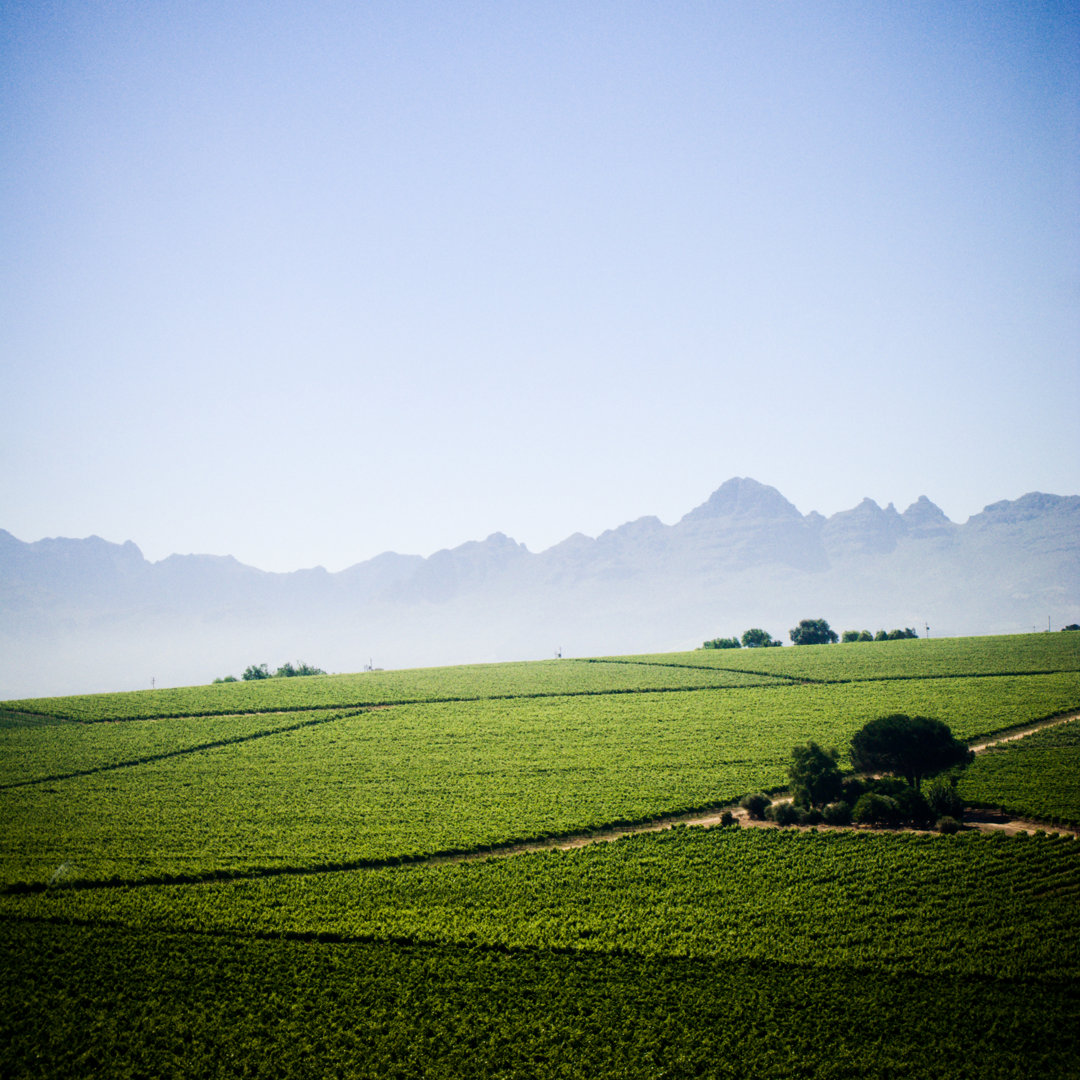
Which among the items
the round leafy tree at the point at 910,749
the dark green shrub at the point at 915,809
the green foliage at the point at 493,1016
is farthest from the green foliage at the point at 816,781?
the green foliage at the point at 493,1016

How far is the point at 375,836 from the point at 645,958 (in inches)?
811

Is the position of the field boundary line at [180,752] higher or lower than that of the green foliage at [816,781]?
higher

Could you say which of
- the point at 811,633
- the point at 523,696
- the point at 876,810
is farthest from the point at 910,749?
the point at 811,633

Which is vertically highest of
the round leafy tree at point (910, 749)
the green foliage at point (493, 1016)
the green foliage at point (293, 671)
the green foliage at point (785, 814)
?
the green foliage at point (293, 671)

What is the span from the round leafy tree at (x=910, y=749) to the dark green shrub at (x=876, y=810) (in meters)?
6.03

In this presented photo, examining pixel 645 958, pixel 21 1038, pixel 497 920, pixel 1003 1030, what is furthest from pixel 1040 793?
pixel 21 1038

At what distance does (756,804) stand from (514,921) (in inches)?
806

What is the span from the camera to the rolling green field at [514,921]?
76.2 ft

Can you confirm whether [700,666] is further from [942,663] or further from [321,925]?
[321,925]

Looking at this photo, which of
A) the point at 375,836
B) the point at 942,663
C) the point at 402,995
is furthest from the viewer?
the point at 942,663

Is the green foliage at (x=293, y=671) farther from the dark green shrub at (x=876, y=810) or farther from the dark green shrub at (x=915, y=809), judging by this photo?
the dark green shrub at (x=915, y=809)

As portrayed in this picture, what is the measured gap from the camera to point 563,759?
59125 mm

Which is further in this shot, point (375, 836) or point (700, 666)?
point (700, 666)

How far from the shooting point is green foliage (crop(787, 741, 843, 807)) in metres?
45.4
